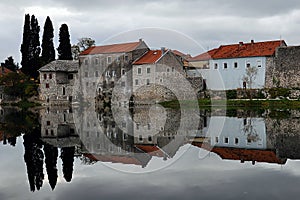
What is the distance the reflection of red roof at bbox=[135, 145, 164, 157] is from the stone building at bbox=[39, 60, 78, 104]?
42973 mm

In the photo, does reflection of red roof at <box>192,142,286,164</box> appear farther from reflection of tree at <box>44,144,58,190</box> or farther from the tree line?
the tree line

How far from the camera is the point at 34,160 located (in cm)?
1275

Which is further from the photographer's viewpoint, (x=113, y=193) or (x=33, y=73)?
(x=33, y=73)

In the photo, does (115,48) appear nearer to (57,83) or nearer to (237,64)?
(57,83)

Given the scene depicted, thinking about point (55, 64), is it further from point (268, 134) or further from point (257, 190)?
point (257, 190)

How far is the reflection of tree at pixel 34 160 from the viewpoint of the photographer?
993cm

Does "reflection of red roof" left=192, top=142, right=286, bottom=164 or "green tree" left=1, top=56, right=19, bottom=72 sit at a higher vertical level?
"green tree" left=1, top=56, right=19, bottom=72

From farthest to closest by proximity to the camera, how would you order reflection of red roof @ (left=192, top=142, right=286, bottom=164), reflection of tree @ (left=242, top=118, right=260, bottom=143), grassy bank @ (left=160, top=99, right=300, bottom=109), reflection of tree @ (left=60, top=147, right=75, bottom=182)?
grassy bank @ (left=160, top=99, right=300, bottom=109) → reflection of tree @ (left=242, top=118, right=260, bottom=143) → reflection of red roof @ (left=192, top=142, right=286, bottom=164) → reflection of tree @ (left=60, top=147, right=75, bottom=182)

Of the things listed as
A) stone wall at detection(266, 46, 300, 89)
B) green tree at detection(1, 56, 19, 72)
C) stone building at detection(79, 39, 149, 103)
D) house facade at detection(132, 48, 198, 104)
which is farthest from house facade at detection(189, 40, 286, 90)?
green tree at detection(1, 56, 19, 72)

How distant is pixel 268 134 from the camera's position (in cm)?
1762

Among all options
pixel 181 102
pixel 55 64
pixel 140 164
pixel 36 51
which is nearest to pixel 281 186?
pixel 140 164

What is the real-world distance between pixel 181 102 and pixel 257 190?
1451 inches

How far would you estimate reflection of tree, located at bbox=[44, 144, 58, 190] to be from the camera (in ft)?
32.9

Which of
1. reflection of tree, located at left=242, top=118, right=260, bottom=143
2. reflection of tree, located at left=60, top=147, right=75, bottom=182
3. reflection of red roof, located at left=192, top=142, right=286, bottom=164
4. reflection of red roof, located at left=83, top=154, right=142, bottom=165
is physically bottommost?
reflection of red roof, located at left=83, top=154, right=142, bottom=165
